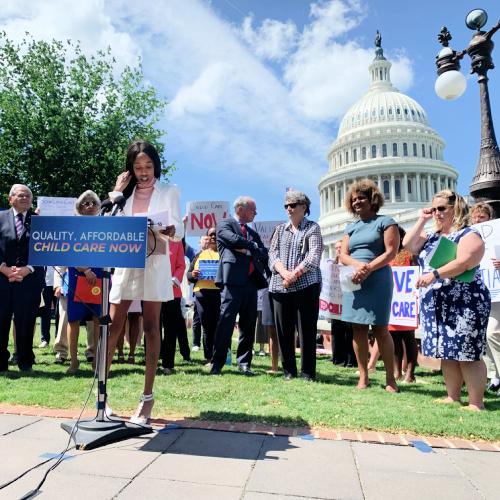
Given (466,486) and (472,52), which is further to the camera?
(472,52)

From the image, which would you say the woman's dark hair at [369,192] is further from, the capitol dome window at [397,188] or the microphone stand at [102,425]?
the capitol dome window at [397,188]

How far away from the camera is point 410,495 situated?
2.35 m

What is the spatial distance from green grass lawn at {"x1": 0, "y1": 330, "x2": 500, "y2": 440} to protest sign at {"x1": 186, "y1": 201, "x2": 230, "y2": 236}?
352 cm

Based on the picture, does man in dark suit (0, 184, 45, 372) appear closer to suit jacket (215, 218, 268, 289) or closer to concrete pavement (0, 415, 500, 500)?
suit jacket (215, 218, 268, 289)

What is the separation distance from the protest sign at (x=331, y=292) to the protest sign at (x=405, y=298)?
1.33m

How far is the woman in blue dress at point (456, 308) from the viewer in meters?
4.27

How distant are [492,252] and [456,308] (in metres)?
1.31

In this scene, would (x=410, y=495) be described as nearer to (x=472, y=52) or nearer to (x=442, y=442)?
(x=442, y=442)

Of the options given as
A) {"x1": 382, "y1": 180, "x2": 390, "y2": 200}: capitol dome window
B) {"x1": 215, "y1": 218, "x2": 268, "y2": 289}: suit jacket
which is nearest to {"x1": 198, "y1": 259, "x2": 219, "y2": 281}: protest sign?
{"x1": 215, "y1": 218, "x2": 268, "y2": 289}: suit jacket

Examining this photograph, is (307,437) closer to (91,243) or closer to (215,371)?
(91,243)

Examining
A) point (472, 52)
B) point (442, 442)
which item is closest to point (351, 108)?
point (472, 52)

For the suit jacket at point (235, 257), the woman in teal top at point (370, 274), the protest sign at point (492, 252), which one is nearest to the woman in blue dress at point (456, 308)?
the woman in teal top at point (370, 274)

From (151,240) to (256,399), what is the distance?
5.94 ft

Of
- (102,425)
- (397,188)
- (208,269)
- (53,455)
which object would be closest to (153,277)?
(102,425)
